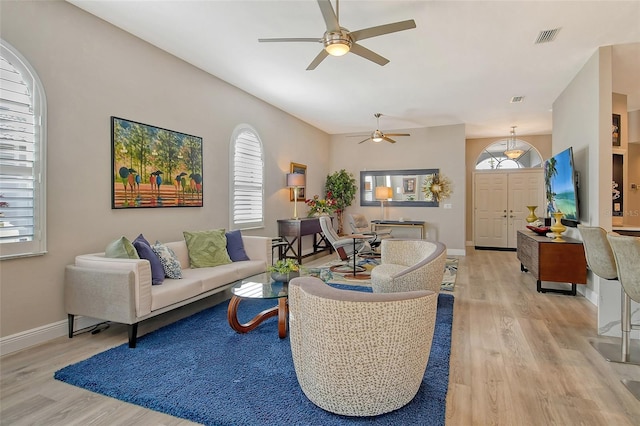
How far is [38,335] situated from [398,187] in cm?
731

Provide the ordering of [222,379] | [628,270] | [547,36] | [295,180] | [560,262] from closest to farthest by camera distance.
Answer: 1. [222,379]
2. [628,270]
3. [547,36]
4. [560,262]
5. [295,180]

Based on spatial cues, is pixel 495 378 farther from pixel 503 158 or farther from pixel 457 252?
pixel 503 158

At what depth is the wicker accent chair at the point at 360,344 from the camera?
170 centimetres

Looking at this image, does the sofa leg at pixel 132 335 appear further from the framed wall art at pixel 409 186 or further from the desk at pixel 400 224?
the framed wall art at pixel 409 186

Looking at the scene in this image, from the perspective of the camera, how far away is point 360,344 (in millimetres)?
1717

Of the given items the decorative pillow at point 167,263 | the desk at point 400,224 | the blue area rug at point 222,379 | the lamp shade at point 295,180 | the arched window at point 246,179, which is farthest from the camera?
the desk at point 400,224

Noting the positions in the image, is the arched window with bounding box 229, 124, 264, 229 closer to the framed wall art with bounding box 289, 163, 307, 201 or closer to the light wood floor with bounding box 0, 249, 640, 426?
the framed wall art with bounding box 289, 163, 307, 201

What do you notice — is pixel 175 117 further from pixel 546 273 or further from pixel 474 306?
pixel 546 273

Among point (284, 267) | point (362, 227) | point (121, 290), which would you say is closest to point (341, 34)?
point (284, 267)

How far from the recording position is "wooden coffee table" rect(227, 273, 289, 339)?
9.39 ft

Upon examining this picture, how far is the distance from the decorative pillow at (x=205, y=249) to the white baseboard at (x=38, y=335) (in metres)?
1.15

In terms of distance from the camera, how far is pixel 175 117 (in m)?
4.25

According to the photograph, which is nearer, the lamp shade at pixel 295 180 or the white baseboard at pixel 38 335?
the white baseboard at pixel 38 335

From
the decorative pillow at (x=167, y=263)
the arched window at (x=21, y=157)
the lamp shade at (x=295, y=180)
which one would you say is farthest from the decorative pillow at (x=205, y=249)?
the lamp shade at (x=295, y=180)
